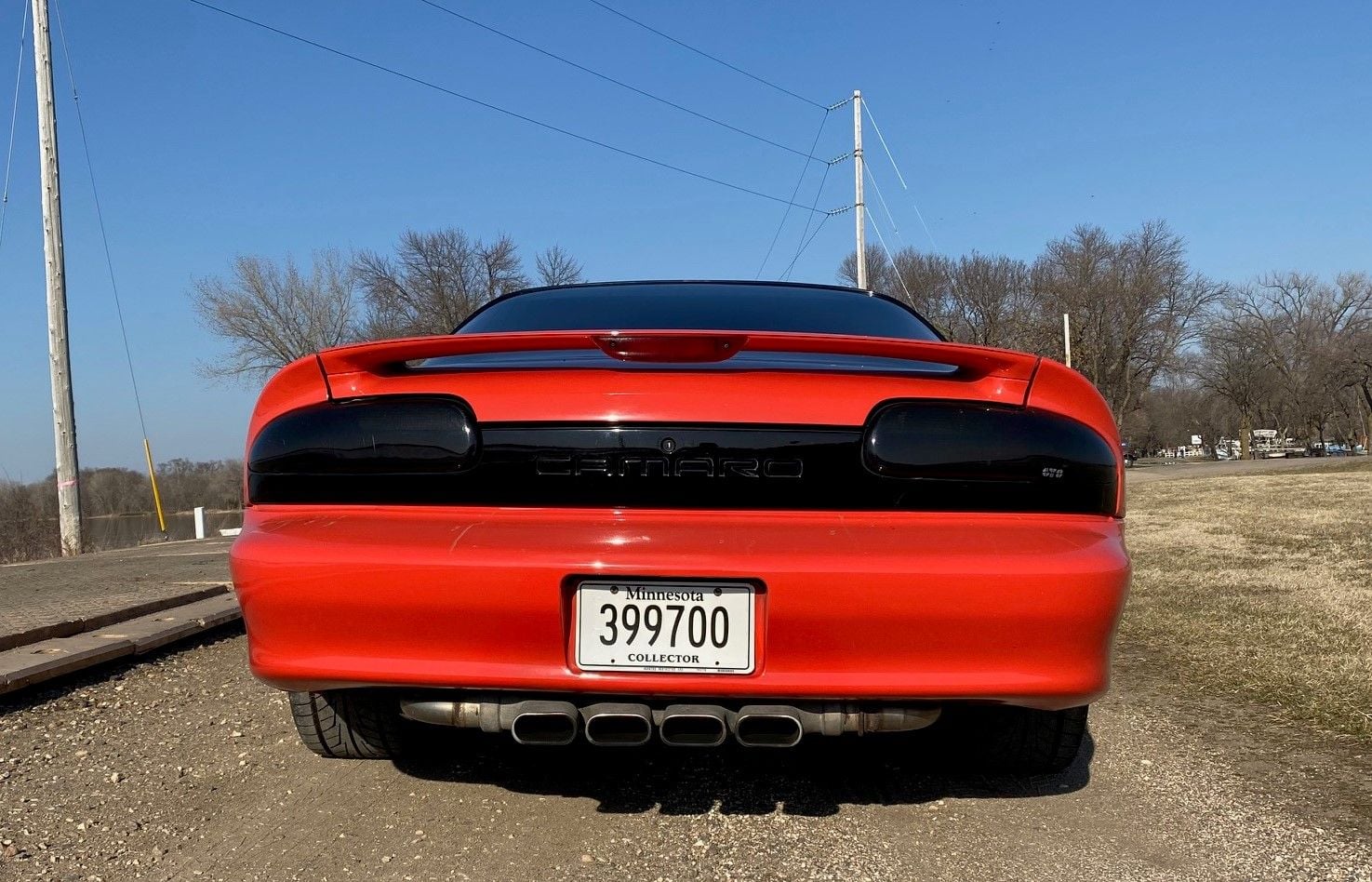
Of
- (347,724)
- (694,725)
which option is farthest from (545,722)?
(347,724)

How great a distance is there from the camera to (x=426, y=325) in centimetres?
3531

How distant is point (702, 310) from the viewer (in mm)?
3113

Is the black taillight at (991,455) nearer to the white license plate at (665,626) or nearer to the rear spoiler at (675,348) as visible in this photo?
the rear spoiler at (675,348)

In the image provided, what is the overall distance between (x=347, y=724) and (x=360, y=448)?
0.92 m

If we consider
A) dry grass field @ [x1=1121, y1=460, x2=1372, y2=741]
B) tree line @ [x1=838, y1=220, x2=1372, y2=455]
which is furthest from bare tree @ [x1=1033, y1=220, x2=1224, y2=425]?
dry grass field @ [x1=1121, y1=460, x2=1372, y2=741]

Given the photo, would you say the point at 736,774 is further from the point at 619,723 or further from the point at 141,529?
the point at 141,529

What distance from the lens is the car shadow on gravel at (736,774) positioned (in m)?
2.60

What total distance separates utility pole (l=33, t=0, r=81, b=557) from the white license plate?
13.0 meters

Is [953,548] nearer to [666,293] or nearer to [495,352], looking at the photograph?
[495,352]

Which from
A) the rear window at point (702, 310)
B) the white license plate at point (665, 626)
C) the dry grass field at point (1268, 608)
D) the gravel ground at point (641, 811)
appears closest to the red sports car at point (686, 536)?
the white license plate at point (665, 626)

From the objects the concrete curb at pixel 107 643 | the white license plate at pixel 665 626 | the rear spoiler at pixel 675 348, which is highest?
the rear spoiler at pixel 675 348

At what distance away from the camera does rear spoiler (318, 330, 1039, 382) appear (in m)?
2.17

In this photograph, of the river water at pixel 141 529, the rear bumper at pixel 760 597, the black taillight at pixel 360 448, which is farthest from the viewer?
the river water at pixel 141 529

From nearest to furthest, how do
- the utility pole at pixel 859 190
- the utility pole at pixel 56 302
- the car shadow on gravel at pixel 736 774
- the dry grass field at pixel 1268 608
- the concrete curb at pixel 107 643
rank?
1. the car shadow on gravel at pixel 736 774
2. the concrete curb at pixel 107 643
3. the dry grass field at pixel 1268 608
4. the utility pole at pixel 56 302
5. the utility pole at pixel 859 190
